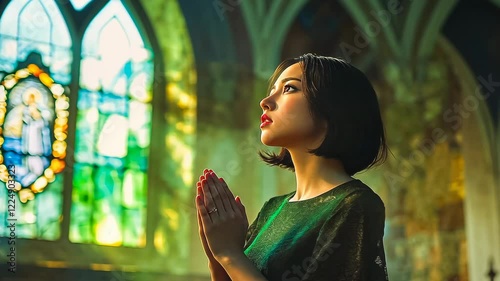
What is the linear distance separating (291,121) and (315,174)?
14 cm

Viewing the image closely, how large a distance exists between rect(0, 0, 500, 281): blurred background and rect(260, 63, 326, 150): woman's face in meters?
6.23

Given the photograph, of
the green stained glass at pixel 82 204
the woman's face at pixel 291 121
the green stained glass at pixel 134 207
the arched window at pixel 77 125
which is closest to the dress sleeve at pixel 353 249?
the woman's face at pixel 291 121

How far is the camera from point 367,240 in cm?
174

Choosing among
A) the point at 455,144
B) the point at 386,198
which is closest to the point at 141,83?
the point at 386,198

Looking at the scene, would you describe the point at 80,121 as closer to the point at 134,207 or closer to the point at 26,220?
the point at 134,207

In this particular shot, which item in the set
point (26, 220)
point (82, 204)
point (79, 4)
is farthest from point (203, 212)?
point (79, 4)

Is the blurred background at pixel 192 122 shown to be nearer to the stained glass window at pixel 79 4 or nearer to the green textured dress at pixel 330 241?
the stained glass window at pixel 79 4

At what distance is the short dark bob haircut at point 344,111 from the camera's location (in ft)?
6.19

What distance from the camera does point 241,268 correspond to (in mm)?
1790

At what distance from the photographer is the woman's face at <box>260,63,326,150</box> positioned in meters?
1.92

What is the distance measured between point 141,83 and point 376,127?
784cm

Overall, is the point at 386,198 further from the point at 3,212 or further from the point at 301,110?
the point at 301,110

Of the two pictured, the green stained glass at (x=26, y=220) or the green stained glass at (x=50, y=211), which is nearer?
the green stained glass at (x=26, y=220)

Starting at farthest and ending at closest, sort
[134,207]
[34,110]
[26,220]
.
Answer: [134,207]
[34,110]
[26,220]
